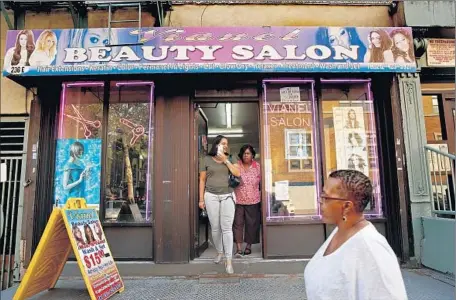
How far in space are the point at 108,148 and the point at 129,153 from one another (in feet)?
1.23

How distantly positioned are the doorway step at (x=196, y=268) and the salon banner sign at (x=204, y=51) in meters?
2.99

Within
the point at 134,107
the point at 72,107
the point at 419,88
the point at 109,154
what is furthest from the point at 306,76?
the point at 72,107

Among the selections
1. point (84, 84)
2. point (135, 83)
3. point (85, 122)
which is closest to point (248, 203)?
point (135, 83)

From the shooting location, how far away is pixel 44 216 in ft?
18.9

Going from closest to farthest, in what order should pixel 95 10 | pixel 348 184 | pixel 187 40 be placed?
pixel 348 184 < pixel 187 40 < pixel 95 10

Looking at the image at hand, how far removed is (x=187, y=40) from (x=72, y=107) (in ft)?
8.12

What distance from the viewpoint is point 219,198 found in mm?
5375

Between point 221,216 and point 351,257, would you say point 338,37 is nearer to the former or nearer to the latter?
point 221,216

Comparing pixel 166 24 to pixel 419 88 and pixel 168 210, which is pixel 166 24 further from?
pixel 419 88

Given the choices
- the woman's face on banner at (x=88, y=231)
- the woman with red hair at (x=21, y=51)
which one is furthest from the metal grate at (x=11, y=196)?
the woman's face on banner at (x=88, y=231)

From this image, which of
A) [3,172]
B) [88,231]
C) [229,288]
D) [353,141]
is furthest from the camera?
[353,141]

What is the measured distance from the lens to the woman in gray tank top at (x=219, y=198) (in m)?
5.26

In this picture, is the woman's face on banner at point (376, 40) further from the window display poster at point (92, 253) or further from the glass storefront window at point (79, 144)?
Result: the window display poster at point (92, 253)

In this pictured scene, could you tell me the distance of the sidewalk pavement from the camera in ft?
14.5
